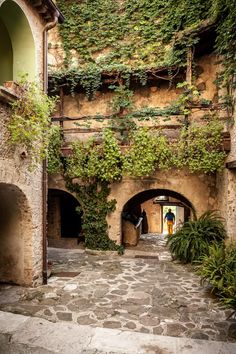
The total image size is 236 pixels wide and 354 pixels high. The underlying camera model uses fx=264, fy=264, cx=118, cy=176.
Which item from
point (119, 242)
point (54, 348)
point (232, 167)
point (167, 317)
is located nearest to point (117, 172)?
point (119, 242)

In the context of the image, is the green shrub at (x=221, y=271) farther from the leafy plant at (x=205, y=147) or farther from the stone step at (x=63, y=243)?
the stone step at (x=63, y=243)

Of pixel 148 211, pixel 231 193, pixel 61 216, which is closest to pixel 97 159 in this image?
pixel 231 193

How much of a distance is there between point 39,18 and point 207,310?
7.30 meters

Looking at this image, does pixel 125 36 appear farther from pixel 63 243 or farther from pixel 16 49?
pixel 63 243

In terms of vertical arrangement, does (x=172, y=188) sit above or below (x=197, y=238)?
above

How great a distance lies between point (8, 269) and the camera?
612 cm

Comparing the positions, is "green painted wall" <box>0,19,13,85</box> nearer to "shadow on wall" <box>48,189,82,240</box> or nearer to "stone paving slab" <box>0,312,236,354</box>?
"stone paving slab" <box>0,312,236,354</box>

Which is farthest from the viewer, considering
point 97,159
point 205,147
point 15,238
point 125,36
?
point 125,36

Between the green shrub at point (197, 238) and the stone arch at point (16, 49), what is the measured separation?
6174 millimetres

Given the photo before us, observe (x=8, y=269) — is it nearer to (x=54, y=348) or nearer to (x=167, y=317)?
(x=54, y=348)

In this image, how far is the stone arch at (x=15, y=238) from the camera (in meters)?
5.79

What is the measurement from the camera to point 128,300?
5.50 metres

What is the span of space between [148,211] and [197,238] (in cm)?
1318

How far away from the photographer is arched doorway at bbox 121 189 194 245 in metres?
10.9
